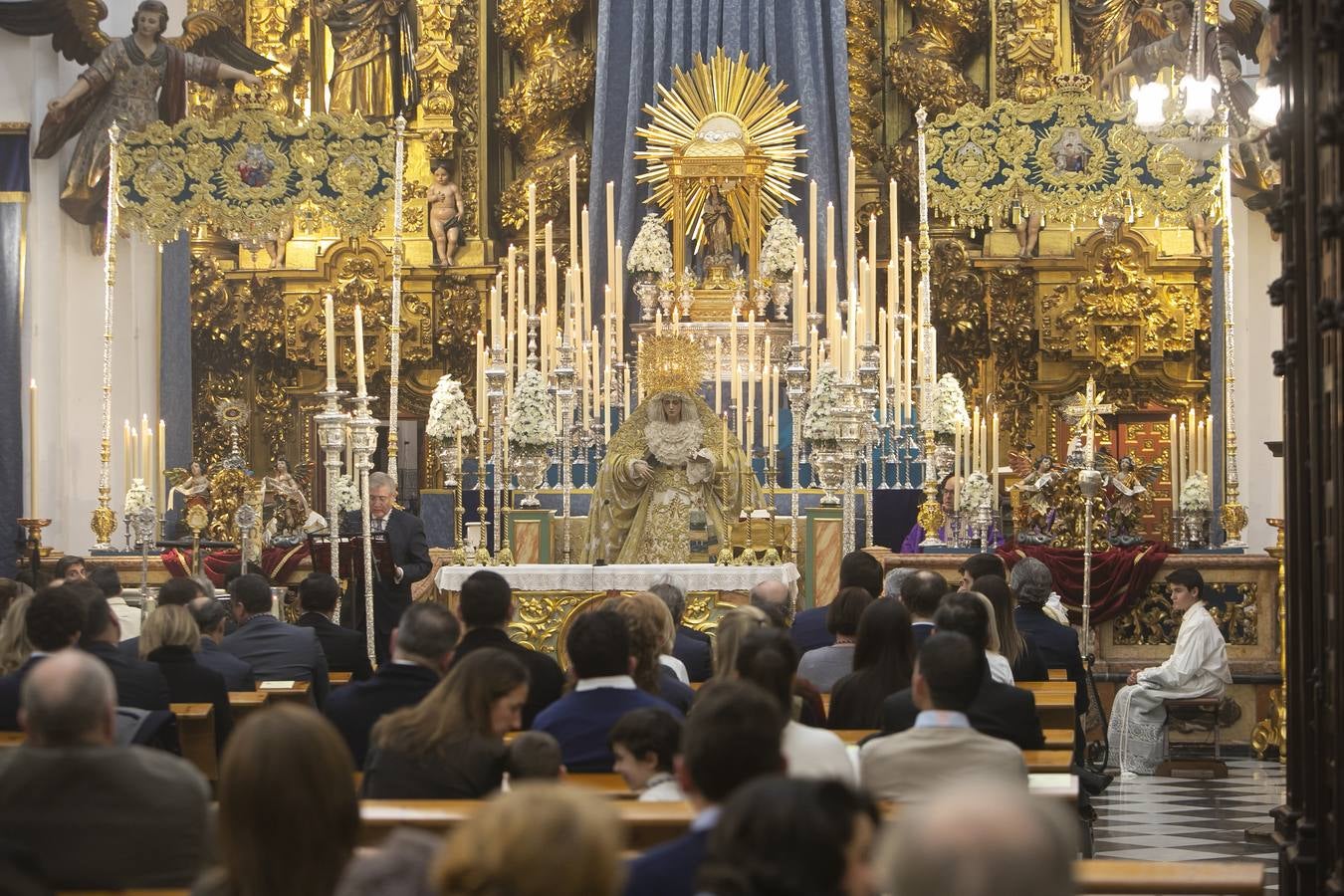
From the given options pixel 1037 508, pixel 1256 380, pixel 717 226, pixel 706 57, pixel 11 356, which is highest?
pixel 706 57

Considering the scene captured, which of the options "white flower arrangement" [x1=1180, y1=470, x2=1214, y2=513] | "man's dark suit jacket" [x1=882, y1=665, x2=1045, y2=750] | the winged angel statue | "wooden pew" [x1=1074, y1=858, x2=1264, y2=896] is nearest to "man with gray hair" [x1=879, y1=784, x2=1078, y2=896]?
"wooden pew" [x1=1074, y1=858, x2=1264, y2=896]

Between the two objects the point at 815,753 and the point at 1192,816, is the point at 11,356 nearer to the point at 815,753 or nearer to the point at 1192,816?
the point at 1192,816

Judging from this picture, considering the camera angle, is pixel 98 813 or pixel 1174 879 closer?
pixel 98 813

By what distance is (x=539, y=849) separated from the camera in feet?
10.8

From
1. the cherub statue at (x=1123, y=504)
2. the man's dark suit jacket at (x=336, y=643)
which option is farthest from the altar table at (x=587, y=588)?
the cherub statue at (x=1123, y=504)

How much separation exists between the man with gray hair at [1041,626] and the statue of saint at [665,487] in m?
3.56

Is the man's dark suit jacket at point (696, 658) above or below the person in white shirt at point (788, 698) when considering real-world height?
below

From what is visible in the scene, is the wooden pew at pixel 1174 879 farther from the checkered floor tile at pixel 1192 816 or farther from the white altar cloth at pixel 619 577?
the white altar cloth at pixel 619 577

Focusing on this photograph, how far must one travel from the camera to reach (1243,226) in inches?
755

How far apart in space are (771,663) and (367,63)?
17.5 meters

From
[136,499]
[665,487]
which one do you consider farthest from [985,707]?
[136,499]

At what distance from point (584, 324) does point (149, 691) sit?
38.5 ft

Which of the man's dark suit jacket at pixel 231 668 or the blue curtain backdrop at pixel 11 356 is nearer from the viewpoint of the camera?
the man's dark suit jacket at pixel 231 668

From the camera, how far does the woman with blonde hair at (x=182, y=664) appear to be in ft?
27.0
